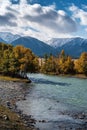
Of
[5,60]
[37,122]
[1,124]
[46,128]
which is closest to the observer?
[1,124]

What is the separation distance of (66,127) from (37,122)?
4.27 meters

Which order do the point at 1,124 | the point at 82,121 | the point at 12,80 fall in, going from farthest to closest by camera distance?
the point at 12,80 < the point at 82,121 < the point at 1,124

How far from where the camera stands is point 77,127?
41000 mm

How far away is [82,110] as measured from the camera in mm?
57031

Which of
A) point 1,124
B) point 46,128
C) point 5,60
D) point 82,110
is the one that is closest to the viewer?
point 1,124

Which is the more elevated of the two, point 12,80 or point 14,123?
point 14,123

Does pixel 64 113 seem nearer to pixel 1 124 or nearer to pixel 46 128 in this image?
pixel 46 128

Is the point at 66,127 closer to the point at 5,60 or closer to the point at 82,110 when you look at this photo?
the point at 82,110

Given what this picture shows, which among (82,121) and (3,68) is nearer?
(82,121)

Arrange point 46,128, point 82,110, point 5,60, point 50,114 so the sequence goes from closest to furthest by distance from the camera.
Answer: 1. point 46,128
2. point 50,114
3. point 82,110
4. point 5,60

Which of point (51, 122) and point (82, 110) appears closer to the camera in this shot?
point (51, 122)

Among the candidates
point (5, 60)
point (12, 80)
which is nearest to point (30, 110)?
point (12, 80)

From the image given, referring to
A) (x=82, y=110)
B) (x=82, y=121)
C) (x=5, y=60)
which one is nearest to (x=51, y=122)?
(x=82, y=121)

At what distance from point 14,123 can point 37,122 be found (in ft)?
20.6
